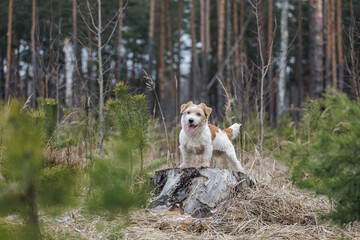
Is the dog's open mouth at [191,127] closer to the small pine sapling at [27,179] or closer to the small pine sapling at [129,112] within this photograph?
the small pine sapling at [129,112]

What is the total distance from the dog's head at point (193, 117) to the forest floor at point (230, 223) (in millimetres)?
825

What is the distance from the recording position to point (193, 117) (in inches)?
141

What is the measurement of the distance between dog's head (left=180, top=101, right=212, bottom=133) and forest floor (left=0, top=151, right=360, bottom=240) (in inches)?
32.5

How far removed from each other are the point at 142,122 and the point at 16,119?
229 cm

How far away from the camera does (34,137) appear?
1.44 m

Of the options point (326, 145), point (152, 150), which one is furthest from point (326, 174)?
point (152, 150)

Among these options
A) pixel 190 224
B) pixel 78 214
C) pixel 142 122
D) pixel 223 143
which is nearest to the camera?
pixel 190 224

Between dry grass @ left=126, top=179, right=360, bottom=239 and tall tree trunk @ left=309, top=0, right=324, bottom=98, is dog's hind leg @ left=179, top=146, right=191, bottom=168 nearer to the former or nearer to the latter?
dry grass @ left=126, top=179, right=360, bottom=239

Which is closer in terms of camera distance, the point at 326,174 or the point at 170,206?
the point at 326,174

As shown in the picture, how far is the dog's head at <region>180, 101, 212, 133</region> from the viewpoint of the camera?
11.7 ft

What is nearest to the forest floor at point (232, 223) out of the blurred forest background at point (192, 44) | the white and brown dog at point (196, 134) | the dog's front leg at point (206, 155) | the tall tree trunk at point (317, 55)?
the dog's front leg at point (206, 155)

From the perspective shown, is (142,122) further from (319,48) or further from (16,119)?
(319,48)

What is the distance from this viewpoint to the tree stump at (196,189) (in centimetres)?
320

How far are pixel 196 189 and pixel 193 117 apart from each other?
74 centimetres
